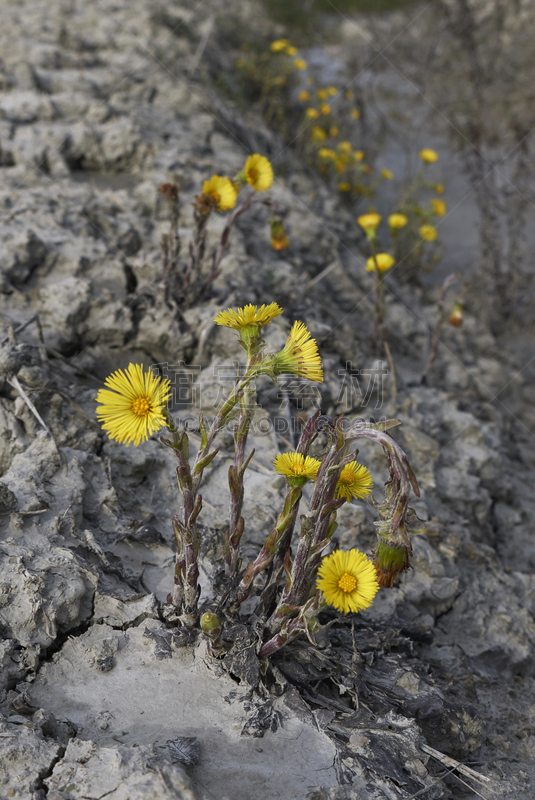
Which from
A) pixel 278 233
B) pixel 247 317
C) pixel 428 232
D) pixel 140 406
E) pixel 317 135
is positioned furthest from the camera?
pixel 317 135

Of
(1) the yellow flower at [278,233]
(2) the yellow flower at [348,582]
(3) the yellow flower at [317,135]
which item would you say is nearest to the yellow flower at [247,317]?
(2) the yellow flower at [348,582]

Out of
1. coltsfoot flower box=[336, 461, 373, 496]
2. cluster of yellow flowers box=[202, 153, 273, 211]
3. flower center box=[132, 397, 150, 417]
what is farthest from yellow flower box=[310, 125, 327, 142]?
flower center box=[132, 397, 150, 417]

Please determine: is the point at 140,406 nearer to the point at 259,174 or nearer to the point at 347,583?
the point at 347,583

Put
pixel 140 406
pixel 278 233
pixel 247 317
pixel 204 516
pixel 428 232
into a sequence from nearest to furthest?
1. pixel 140 406
2. pixel 247 317
3. pixel 204 516
4. pixel 278 233
5. pixel 428 232

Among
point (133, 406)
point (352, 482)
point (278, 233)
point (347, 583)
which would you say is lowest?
point (347, 583)

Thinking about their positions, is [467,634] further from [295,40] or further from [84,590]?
[295,40]

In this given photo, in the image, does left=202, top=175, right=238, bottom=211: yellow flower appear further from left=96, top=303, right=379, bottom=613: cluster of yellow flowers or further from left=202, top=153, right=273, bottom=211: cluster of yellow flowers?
left=96, top=303, right=379, bottom=613: cluster of yellow flowers

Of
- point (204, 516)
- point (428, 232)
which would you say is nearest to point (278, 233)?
point (428, 232)

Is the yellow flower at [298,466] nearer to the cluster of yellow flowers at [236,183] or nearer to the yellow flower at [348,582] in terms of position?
the yellow flower at [348,582]
